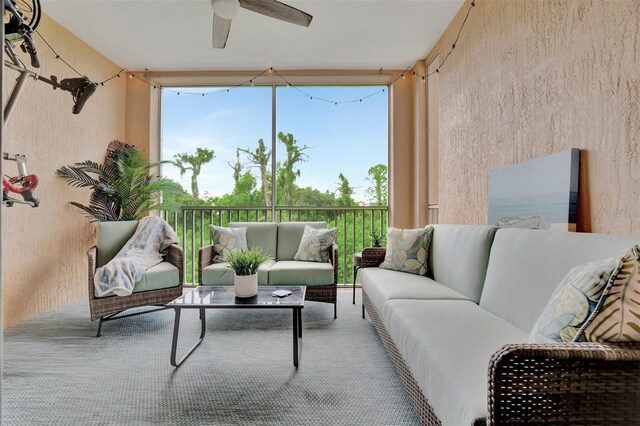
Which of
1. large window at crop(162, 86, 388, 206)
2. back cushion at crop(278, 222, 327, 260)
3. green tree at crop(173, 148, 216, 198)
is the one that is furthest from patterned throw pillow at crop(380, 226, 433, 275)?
green tree at crop(173, 148, 216, 198)

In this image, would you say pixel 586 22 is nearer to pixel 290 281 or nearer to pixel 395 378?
pixel 395 378

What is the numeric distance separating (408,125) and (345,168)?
0.95 meters

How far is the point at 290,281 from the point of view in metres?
2.98

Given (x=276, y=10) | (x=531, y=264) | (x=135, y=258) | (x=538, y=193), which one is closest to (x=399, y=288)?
(x=531, y=264)

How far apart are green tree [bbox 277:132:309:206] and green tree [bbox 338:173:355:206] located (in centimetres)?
54

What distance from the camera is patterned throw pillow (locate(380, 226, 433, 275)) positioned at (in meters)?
2.71

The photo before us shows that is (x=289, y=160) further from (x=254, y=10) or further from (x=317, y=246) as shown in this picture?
(x=254, y=10)

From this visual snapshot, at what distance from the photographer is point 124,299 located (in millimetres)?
2656

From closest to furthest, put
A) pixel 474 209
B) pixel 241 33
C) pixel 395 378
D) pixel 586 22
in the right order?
pixel 586 22, pixel 395 378, pixel 474 209, pixel 241 33

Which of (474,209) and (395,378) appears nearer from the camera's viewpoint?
(395,378)

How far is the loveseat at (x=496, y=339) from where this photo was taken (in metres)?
0.87

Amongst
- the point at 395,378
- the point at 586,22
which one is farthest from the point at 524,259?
the point at 586,22

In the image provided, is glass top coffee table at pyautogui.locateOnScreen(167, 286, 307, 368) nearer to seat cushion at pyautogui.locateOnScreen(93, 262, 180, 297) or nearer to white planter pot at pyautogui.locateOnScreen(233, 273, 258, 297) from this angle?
white planter pot at pyautogui.locateOnScreen(233, 273, 258, 297)

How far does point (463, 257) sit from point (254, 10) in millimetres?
2219
